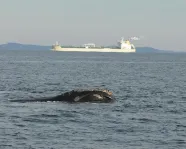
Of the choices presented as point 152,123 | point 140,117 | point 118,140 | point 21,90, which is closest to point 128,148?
point 118,140

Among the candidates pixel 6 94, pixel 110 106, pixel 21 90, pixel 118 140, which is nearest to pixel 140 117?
pixel 110 106

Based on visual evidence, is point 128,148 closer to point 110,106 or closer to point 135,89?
point 110,106

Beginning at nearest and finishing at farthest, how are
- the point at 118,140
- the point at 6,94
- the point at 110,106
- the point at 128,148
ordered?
the point at 128,148
the point at 118,140
the point at 110,106
the point at 6,94

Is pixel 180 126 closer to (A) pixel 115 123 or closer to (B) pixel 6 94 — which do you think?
(A) pixel 115 123

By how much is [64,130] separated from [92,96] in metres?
13.8

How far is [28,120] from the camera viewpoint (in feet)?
123

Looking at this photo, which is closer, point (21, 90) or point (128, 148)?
point (128, 148)

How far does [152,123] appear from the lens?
3731 cm

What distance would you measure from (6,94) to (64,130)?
23.8 m

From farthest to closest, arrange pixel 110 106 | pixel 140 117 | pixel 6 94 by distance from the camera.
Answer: pixel 6 94
pixel 110 106
pixel 140 117

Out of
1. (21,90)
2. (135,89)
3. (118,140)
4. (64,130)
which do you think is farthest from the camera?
(135,89)

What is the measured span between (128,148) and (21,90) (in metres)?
35.7

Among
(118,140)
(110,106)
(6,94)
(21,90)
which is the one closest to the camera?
(118,140)

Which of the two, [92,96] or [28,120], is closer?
[28,120]
